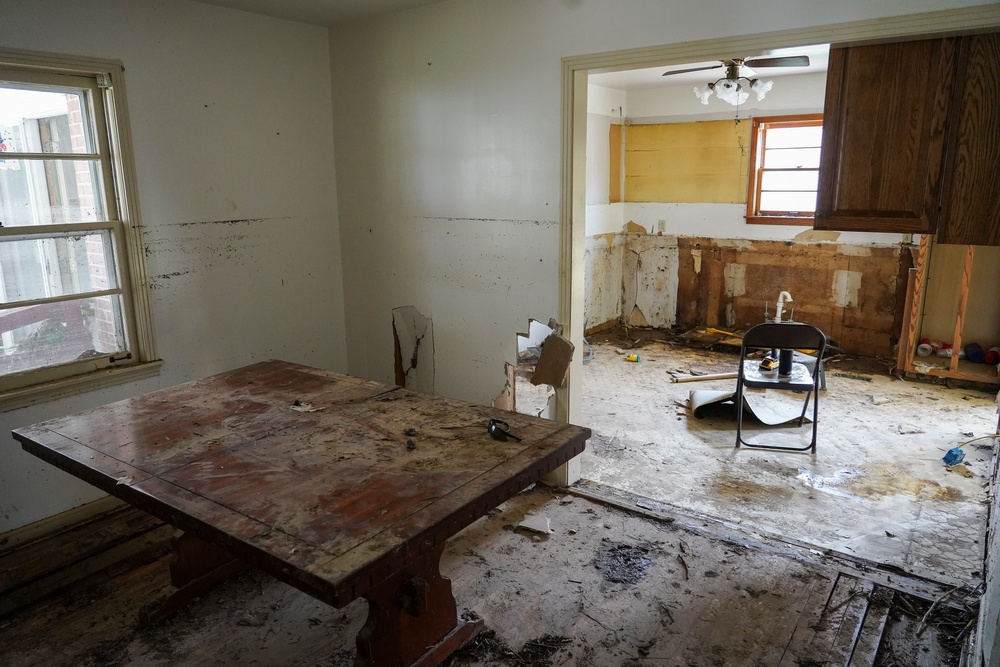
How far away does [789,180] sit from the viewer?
6.89 meters

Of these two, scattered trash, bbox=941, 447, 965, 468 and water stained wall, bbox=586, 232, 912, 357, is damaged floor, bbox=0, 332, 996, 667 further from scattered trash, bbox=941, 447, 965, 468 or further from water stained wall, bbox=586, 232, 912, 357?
water stained wall, bbox=586, 232, 912, 357

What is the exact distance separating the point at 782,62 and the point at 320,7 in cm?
341

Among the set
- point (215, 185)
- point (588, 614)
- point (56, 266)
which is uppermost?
point (215, 185)

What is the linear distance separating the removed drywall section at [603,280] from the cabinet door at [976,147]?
16.0 feet

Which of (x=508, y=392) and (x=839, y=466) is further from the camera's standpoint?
(x=839, y=466)

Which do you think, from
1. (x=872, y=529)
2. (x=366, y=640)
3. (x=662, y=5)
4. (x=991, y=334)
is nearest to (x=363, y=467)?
(x=366, y=640)

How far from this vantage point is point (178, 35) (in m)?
3.59

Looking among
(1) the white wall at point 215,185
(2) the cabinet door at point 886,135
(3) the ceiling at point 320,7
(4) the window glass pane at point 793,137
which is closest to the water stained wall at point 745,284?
(4) the window glass pane at point 793,137

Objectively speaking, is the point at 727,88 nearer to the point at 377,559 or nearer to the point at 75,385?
the point at 377,559

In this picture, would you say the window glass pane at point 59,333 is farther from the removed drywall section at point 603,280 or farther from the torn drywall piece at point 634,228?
the torn drywall piece at point 634,228

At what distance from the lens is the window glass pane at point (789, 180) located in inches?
268

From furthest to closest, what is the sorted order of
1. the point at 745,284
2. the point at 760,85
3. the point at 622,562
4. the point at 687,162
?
1. the point at 687,162
2. the point at 745,284
3. the point at 760,85
4. the point at 622,562

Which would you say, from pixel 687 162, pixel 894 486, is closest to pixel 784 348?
pixel 894 486

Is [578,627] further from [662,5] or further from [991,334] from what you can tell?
[991,334]
